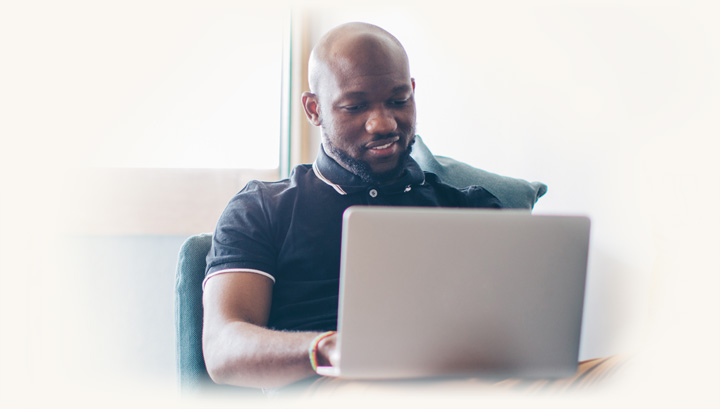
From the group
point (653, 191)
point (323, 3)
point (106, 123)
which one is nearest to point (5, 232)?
point (106, 123)

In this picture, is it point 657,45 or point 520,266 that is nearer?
point 520,266

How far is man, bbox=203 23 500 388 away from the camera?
111 centimetres

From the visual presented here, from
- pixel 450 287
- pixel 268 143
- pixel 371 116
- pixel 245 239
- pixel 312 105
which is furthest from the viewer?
pixel 268 143

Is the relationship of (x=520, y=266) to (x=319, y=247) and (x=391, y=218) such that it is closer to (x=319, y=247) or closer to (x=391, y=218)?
(x=391, y=218)

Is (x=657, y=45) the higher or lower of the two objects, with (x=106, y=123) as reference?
higher

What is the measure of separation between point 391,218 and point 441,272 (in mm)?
88

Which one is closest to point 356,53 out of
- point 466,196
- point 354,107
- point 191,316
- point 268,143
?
point 354,107

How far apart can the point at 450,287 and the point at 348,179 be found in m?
0.56

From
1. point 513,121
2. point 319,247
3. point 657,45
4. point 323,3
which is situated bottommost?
point 319,247

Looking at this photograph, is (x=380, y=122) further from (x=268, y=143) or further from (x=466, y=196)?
(x=268, y=143)

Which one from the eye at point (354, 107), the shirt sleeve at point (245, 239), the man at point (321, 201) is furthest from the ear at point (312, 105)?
the shirt sleeve at point (245, 239)

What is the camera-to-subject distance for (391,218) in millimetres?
776

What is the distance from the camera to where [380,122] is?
1.28 m

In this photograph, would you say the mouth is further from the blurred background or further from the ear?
the blurred background
